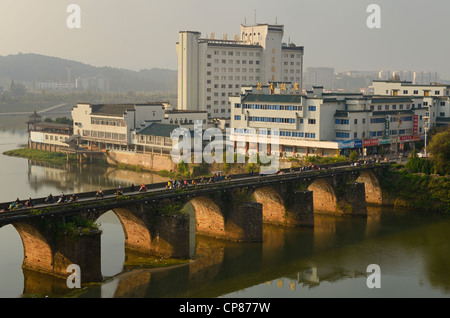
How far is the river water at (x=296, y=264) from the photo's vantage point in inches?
1478

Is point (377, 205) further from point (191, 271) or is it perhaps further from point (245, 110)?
point (191, 271)

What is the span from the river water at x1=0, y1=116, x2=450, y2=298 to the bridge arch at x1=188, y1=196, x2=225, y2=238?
99cm

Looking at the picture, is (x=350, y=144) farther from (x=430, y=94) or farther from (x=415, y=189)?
(x=430, y=94)

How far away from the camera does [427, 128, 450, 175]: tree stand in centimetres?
6366

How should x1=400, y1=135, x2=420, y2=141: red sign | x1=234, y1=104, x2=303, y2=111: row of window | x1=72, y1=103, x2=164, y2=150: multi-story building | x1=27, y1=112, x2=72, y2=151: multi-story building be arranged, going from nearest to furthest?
x1=234, y1=104, x2=303, y2=111: row of window, x1=400, y1=135, x2=420, y2=141: red sign, x1=72, y1=103, x2=164, y2=150: multi-story building, x1=27, y1=112, x2=72, y2=151: multi-story building

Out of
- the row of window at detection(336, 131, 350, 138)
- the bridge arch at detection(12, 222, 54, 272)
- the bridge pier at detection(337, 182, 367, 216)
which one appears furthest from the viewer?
the row of window at detection(336, 131, 350, 138)

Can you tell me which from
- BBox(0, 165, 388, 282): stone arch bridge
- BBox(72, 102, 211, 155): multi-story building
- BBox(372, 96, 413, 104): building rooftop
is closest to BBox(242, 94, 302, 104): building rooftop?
BBox(72, 102, 211, 155): multi-story building

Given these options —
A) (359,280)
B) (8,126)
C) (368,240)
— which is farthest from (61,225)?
(8,126)

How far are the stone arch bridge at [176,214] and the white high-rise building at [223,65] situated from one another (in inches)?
1937

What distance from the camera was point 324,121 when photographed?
7319 centimetres

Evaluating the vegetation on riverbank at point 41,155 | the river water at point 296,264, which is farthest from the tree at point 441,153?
the vegetation on riverbank at point 41,155

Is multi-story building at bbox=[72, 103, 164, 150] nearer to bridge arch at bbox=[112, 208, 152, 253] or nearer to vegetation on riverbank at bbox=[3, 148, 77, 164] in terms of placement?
vegetation on riverbank at bbox=[3, 148, 77, 164]

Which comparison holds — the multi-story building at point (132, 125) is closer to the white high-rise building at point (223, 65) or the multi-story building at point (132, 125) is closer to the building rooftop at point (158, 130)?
the building rooftop at point (158, 130)

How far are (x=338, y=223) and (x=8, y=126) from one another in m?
127
